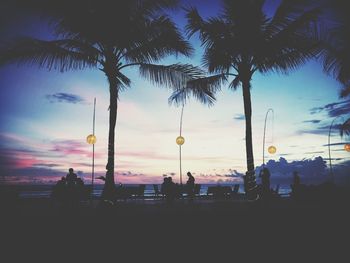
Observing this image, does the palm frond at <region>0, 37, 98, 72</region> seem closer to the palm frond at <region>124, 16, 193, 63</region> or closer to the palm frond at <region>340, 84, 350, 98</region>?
the palm frond at <region>124, 16, 193, 63</region>

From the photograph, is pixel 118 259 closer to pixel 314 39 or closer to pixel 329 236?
pixel 329 236

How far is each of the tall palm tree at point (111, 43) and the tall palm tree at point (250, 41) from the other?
1.56 m

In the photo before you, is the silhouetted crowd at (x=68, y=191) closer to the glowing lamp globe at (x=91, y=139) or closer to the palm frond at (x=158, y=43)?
the glowing lamp globe at (x=91, y=139)

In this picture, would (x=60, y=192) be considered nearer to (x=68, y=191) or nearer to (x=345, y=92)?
(x=68, y=191)

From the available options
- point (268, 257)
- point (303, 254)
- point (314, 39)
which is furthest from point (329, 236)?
point (314, 39)

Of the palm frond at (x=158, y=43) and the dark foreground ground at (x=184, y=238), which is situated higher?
the palm frond at (x=158, y=43)

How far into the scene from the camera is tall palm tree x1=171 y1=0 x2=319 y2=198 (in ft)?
39.1

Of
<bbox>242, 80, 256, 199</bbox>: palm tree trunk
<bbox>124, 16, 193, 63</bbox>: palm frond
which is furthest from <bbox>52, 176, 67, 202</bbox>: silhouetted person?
<bbox>242, 80, 256, 199</bbox>: palm tree trunk

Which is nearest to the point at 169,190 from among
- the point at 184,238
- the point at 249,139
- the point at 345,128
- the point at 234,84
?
the point at 249,139

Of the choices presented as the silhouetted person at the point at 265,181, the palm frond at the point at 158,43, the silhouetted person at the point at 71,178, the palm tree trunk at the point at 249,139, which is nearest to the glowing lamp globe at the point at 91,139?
the silhouetted person at the point at 71,178

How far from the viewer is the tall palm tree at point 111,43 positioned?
1038 centimetres

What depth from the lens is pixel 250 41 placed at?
12.8m

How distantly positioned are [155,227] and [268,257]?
11.2ft

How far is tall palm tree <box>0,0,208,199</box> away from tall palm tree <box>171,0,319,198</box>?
156 centimetres
